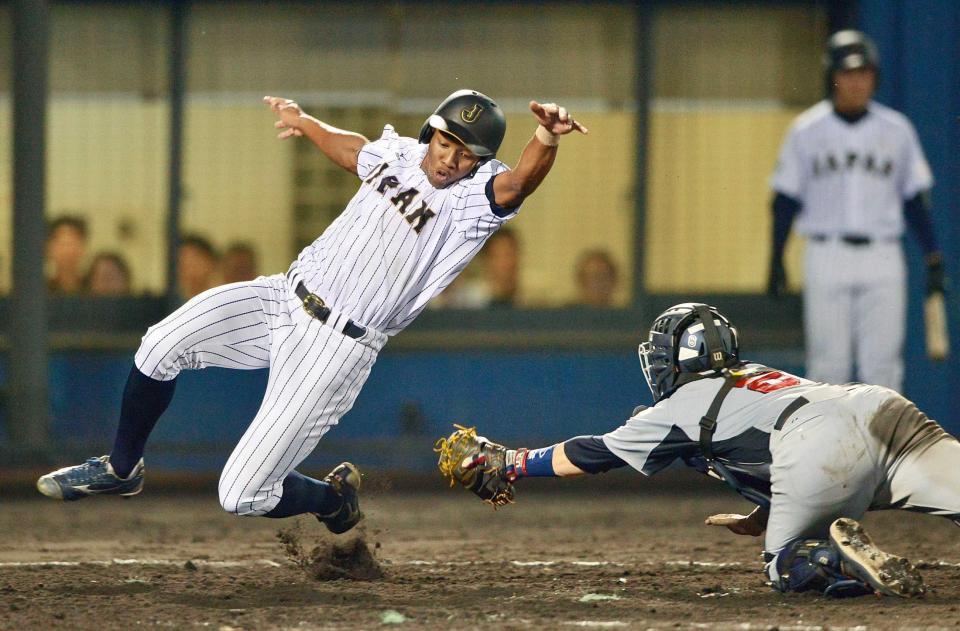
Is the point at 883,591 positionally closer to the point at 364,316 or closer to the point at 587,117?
the point at 364,316

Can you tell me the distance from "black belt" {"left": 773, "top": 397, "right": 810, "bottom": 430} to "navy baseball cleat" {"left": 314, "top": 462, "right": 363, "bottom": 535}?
72.4 inches

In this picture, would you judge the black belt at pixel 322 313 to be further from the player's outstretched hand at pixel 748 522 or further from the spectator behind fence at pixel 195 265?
the spectator behind fence at pixel 195 265

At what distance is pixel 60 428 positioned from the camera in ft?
35.6

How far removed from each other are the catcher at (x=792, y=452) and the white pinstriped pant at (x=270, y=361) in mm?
784

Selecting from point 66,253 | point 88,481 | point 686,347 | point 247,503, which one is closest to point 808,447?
point 686,347

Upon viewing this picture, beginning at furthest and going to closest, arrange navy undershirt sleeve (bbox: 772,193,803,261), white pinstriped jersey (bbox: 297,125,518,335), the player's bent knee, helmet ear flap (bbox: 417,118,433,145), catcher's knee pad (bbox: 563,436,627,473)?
navy undershirt sleeve (bbox: 772,193,803,261), helmet ear flap (bbox: 417,118,433,145), white pinstriped jersey (bbox: 297,125,518,335), the player's bent knee, catcher's knee pad (bbox: 563,436,627,473)

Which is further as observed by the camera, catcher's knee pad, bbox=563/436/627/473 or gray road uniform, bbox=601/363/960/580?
catcher's knee pad, bbox=563/436/627/473

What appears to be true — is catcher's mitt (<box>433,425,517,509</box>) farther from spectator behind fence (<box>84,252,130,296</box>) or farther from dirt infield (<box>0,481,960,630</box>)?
spectator behind fence (<box>84,252,130,296</box>)

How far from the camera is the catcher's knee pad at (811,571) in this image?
5.68 meters

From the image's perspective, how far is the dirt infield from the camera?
5.60 m

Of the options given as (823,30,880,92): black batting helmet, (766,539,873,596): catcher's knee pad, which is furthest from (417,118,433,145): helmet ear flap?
(823,30,880,92): black batting helmet

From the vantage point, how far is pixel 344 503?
21.8ft

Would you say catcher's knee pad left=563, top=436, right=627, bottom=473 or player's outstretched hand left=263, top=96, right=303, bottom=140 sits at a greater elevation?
player's outstretched hand left=263, top=96, right=303, bottom=140

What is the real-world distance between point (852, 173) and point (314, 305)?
490 centimetres
